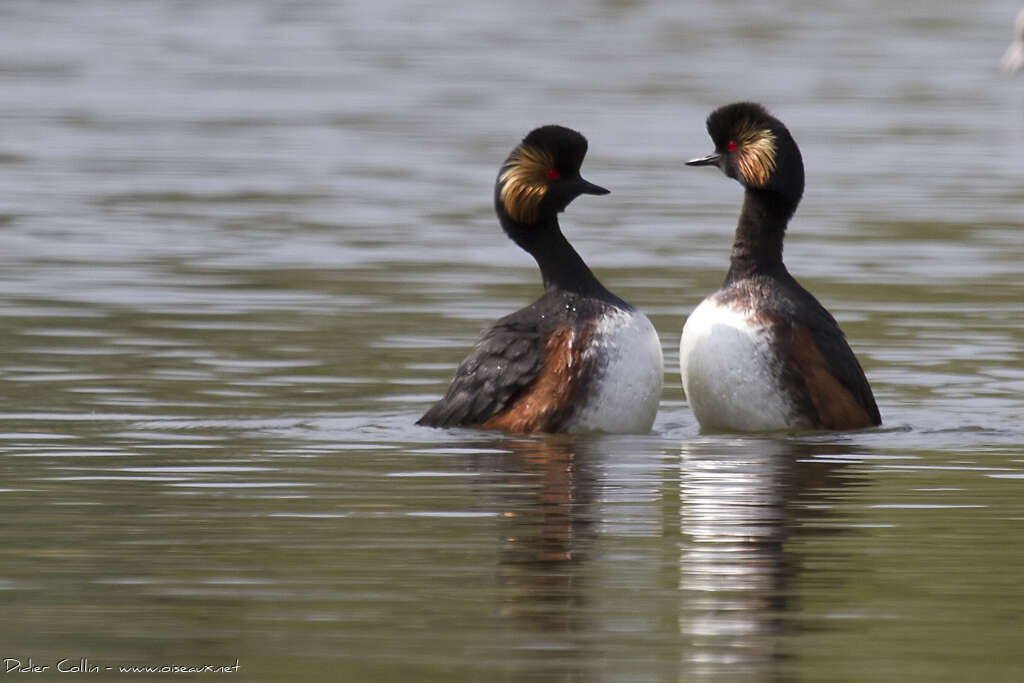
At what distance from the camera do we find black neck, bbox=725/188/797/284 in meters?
13.3

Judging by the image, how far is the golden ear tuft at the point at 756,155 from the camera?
13281 millimetres

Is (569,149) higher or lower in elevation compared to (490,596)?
higher

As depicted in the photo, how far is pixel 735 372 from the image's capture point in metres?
12.8

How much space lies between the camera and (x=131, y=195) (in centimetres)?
2500

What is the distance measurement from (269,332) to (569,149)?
4226mm

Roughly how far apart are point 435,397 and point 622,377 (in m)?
2.20

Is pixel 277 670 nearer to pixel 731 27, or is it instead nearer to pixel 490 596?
pixel 490 596

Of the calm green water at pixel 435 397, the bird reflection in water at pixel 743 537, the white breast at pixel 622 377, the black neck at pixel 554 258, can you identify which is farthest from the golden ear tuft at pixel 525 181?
the bird reflection in water at pixel 743 537

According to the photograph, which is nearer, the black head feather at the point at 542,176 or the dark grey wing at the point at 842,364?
the dark grey wing at the point at 842,364

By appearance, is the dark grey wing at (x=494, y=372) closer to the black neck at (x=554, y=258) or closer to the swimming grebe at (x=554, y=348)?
the swimming grebe at (x=554, y=348)

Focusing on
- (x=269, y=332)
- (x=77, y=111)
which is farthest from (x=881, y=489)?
(x=77, y=111)

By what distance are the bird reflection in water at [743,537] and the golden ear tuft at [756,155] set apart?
150cm

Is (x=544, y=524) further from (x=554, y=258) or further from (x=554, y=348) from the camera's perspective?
(x=554, y=258)

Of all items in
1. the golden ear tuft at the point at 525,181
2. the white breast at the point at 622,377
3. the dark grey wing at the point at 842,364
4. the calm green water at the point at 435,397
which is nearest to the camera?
the calm green water at the point at 435,397
